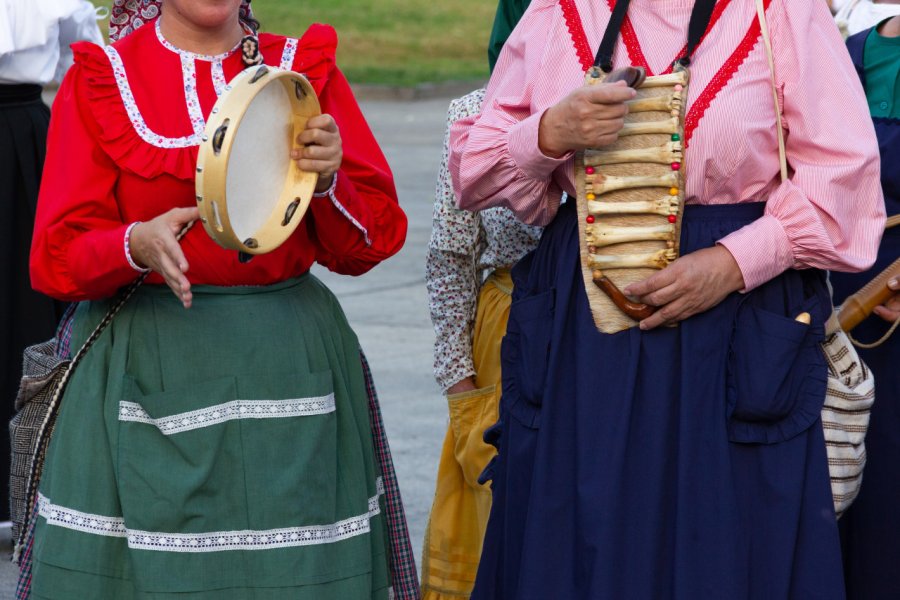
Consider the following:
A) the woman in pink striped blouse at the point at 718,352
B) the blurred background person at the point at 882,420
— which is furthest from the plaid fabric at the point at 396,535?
the blurred background person at the point at 882,420

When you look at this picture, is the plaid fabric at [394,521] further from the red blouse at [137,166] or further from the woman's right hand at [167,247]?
the woman's right hand at [167,247]

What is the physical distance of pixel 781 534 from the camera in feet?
9.13

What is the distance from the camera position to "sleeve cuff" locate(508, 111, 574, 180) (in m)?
2.86

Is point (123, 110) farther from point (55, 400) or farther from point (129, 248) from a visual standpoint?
point (55, 400)

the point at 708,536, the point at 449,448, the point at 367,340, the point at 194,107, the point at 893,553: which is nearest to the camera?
the point at 708,536

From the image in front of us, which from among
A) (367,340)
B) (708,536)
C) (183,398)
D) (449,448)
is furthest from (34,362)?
(367,340)

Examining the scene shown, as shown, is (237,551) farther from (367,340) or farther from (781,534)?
(367,340)

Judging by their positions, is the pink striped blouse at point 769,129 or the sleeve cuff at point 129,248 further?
the sleeve cuff at point 129,248

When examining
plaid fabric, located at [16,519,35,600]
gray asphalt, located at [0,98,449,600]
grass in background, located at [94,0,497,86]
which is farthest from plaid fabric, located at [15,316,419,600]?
grass in background, located at [94,0,497,86]

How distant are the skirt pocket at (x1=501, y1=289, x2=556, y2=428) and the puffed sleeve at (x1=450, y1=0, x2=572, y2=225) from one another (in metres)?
0.20

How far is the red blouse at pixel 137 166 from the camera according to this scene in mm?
3094

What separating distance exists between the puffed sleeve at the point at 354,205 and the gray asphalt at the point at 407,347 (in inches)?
84.1

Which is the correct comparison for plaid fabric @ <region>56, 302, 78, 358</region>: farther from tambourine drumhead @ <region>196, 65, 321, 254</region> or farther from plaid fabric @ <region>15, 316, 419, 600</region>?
tambourine drumhead @ <region>196, 65, 321, 254</region>

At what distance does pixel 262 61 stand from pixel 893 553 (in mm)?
1986
